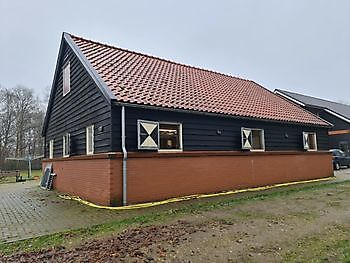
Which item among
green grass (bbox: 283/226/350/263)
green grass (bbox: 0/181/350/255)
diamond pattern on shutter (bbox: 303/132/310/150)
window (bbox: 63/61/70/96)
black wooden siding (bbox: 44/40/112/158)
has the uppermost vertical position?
window (bbox: 63/61/70/96)

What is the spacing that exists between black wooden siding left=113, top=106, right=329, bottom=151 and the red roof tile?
0.98ft

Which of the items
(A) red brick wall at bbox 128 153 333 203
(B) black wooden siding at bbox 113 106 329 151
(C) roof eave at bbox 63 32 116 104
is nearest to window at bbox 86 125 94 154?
(C) roof eave at bbox 63 32 116 104

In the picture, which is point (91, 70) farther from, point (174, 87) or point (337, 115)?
point (337, 115)

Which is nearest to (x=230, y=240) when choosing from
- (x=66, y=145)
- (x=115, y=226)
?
(x=115, y=226)

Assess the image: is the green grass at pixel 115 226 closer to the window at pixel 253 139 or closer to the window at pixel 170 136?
the window at pixel 170 136

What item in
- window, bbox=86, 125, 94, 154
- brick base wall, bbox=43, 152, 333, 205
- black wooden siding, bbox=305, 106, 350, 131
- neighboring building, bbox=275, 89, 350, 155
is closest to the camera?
brick base wall, bbox=43, 152, 333, 205

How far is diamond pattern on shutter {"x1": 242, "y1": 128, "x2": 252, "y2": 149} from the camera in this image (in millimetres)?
11555

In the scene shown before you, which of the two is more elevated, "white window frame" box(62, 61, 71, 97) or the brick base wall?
"white window frame" box(62, 61, 71, 97)

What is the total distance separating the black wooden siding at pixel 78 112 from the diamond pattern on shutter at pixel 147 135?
0.87 meters

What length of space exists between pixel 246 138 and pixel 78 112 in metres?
6.43

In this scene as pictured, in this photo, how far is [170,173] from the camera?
30.5ft

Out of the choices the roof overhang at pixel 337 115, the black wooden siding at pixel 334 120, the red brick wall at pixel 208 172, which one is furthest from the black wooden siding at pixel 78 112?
the roof overhang at pixel 337 115

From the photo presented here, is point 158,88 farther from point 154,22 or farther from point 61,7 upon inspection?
point 154,22

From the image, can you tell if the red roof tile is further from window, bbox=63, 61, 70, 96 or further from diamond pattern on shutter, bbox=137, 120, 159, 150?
window, bbox=63, 61, 70, 96
